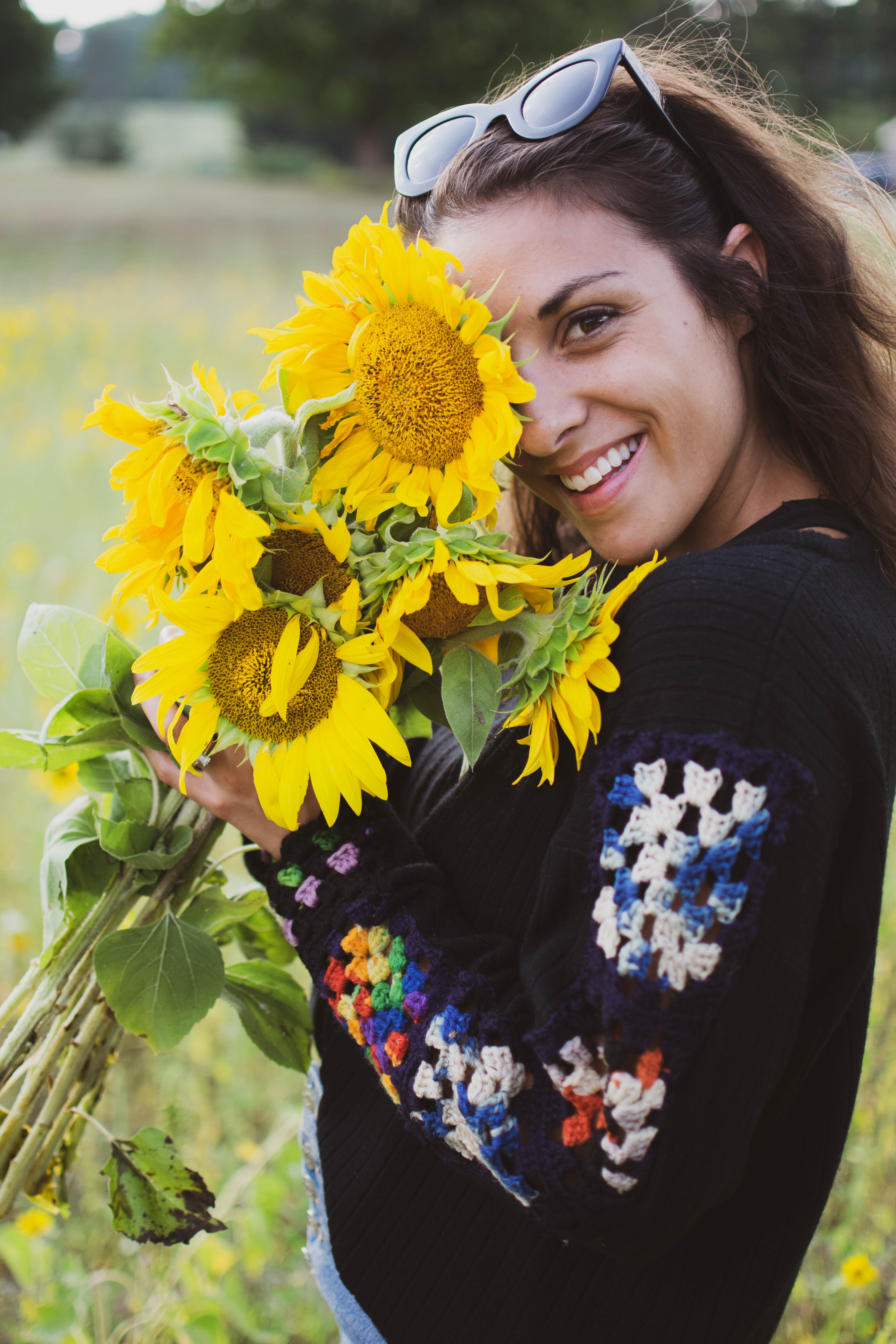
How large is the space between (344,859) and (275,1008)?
43 centimetres

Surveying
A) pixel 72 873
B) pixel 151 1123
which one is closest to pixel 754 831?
pixel 72 873

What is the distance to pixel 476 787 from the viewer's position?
1047 millimetres

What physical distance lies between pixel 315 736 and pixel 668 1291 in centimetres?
66

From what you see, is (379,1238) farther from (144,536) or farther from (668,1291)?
(144,536)

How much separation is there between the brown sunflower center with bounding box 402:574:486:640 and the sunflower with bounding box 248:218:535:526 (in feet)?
0.19

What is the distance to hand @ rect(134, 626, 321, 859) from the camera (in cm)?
97

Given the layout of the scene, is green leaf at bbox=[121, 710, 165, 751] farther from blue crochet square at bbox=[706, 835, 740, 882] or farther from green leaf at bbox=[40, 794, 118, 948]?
blue crochet square at bbox=[706, 835, 740, 882]

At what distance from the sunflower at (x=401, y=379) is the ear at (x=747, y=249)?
402mm

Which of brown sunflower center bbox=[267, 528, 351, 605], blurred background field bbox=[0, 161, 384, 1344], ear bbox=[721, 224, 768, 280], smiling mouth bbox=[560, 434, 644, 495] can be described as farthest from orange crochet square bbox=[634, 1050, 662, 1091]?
blurred background field bbox=[0, 161, 384, 1344]

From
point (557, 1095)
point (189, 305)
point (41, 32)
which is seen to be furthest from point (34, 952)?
point (41, 32)

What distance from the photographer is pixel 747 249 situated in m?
1.12

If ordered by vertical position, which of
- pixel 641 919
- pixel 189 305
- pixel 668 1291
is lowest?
pixel 668 1291

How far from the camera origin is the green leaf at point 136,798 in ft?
3.49

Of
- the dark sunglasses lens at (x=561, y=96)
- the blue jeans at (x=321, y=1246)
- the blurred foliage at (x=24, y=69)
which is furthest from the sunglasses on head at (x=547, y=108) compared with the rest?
the blurred foliage at (x=24, y=69)
